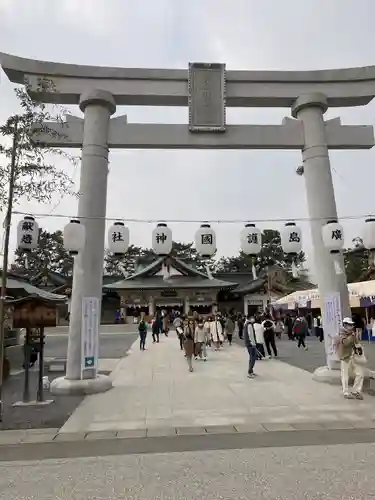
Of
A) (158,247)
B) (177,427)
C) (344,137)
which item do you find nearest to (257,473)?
(177,427)

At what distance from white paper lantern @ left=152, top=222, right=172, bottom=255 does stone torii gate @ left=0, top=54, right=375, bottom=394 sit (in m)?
1.36

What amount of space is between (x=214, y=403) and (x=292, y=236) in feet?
15.5

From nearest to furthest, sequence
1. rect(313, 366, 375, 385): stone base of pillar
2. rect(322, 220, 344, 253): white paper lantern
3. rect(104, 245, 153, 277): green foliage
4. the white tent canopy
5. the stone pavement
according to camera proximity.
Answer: the stone pavement → rect(313, 366, 375, 385): stone base of pillar → rect(322, 220, 344, 253): white paper lantern → the white tent canopy → rect(104, 245, 153, 277): green foliage

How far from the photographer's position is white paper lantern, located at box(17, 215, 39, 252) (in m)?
9.67

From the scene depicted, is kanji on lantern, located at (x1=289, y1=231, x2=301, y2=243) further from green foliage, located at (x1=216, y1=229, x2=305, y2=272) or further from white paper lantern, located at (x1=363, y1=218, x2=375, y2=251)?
green foliage, located at (x1=216, y1=229, x2=305, y2=272)

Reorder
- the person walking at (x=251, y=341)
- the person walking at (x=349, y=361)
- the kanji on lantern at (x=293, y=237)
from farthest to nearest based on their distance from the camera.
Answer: the person walking at (x=251, y=341) < the kanji on lantern at (x=293, y=237) < the person walking at (x=349, y=361)

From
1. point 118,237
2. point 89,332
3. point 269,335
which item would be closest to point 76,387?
point 89,332

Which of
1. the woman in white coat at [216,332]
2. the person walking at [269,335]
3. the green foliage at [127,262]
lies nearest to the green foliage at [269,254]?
the green foliage at [127,262]

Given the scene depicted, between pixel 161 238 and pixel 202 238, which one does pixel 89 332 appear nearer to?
pixel 161 238

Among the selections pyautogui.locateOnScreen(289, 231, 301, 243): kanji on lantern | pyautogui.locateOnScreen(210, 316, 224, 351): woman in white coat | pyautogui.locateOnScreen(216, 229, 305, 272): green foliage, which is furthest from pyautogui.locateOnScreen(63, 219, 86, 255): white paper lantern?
pyautogui.locateOnScreen(216, 229, 305, 272): green foliage

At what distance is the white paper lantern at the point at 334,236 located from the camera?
10023mm

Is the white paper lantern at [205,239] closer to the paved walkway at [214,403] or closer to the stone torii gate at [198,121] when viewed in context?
the stone torii gate at [198,121]

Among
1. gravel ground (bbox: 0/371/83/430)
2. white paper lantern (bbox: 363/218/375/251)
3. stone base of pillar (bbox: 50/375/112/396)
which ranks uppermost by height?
white paper lantern (bbox: 363/218/375/251)

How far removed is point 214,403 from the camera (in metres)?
8.23
